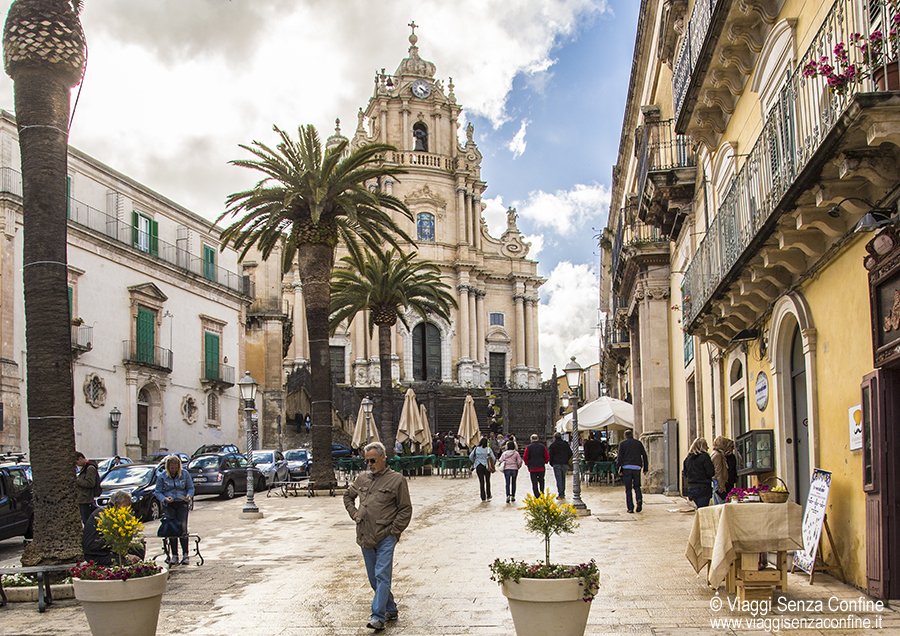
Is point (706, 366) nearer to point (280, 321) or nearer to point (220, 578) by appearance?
point (220, 578)

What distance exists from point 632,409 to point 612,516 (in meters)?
10.5

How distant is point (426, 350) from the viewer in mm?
59344

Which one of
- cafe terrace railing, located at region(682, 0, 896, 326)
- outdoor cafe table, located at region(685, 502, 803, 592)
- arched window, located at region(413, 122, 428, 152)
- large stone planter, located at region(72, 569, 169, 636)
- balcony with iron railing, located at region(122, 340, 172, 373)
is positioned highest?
arched window, located at region(413, 122, 428, 152)

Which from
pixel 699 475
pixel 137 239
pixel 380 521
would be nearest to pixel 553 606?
pixel 380 521

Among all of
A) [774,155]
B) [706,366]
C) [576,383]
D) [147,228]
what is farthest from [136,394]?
[774,155]

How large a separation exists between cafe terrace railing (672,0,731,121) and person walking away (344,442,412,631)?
7507 mm

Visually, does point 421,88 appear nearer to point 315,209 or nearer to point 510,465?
point 315,209

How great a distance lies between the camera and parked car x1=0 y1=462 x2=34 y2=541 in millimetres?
15234

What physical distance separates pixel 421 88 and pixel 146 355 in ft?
109

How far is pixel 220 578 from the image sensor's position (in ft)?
36.0

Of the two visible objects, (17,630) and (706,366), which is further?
(706,366)

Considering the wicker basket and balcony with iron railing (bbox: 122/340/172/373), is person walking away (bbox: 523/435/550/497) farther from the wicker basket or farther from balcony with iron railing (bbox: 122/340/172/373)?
balcony with iron railing (bbox: 122/340/172/373)

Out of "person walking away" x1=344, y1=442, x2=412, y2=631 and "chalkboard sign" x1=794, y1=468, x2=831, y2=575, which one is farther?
"chalkboard sign" x1=794, y1=468, x2=831, y2=575

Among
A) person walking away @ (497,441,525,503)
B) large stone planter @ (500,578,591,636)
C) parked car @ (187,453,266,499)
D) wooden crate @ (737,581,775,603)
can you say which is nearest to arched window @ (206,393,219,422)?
parked car @ (187,453,266,499)
